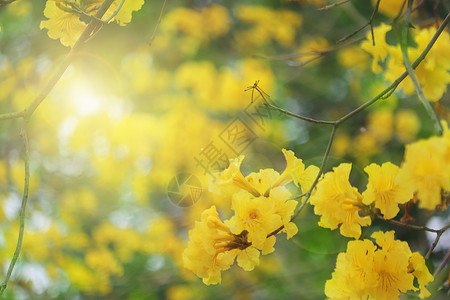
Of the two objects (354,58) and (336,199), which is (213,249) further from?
(354,58)

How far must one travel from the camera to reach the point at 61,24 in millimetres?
1175

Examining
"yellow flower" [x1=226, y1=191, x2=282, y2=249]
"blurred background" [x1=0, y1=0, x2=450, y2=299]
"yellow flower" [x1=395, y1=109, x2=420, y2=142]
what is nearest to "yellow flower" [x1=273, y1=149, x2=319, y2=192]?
"yellow flower" [x1=226, y1=191, x2=282, y2=249]

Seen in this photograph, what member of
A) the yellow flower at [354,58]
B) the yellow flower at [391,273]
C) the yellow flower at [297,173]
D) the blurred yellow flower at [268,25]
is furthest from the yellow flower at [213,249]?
the blurred yellow flower at [268,25]

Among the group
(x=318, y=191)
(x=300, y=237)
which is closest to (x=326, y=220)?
(x=318, y=191)

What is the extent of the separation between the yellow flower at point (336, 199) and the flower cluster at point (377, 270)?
5 cm

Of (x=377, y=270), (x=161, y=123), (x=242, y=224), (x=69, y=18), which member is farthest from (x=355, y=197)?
(x=161, y=123)

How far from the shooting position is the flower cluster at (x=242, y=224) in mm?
945

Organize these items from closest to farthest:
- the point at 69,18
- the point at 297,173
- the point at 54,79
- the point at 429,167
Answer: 1. the point at 429,167
2. the point at 54,79
3. the point at 297,173
4. the point at 69,18

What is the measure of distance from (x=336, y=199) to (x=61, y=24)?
0.89m

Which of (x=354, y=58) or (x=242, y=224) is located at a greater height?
(x=242, y=224)

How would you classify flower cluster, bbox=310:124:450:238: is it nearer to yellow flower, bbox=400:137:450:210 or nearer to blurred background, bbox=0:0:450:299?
yellow flower, bbox=400:137:450:210

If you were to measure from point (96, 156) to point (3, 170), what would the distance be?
89 centimetres

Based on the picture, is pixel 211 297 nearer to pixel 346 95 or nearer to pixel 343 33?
pixel 346 95

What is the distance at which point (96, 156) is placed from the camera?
4.34 meters
